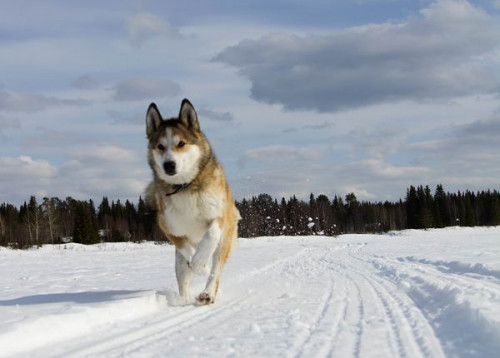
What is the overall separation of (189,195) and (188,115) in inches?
52.8

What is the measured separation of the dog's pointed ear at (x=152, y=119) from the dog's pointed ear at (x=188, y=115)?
36cm

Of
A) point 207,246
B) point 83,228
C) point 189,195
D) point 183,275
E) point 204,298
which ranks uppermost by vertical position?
point 189,195

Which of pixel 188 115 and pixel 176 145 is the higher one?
pixel 188 115

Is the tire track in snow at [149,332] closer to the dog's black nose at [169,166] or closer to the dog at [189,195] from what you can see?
the dog at [189,195]

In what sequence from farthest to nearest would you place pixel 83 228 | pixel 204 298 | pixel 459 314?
pixel 83 228, pixel 204 298, pixel 459 314

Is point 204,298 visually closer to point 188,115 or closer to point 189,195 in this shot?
point 189,195

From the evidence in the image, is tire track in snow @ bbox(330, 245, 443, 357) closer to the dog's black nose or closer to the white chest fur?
the white chest fur

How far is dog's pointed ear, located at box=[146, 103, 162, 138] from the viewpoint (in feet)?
25.7

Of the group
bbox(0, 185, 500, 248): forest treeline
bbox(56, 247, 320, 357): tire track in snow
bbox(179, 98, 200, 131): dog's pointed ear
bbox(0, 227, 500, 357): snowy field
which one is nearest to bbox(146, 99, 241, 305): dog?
bbox(179, 98, 200, 131): dog's pointed ear

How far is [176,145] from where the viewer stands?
292 inches

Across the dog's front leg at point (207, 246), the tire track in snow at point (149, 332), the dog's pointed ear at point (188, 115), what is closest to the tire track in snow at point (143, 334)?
the tire track in snow at point (149, 332)

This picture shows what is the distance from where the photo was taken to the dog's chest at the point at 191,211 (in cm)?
735

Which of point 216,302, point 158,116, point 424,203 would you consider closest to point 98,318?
point 216,302

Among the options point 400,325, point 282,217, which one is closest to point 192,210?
point 400,325
